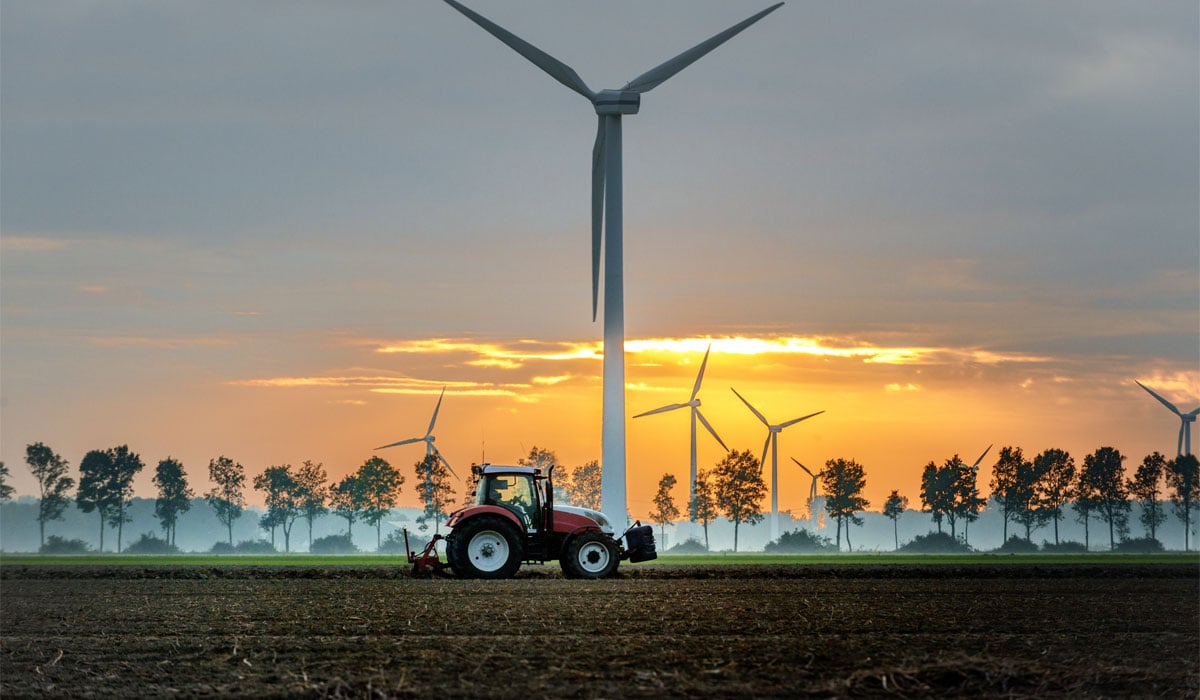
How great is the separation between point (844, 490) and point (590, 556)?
385 feet

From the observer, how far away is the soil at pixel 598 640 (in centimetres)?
1812

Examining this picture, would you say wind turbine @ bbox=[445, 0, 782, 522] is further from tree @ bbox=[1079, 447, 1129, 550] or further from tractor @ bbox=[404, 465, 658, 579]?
tree @ bbox=[1079, 447, 1129, 550]

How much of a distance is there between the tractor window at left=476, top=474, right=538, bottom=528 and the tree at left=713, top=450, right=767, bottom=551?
11127cm

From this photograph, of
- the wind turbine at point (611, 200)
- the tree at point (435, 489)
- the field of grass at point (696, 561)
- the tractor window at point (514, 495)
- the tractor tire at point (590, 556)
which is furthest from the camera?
the tree at point (435, 489)

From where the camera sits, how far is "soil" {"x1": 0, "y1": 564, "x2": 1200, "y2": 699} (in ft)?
59.5

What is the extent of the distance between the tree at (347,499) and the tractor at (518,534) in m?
116

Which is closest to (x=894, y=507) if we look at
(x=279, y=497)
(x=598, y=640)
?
(x=279, y=497)

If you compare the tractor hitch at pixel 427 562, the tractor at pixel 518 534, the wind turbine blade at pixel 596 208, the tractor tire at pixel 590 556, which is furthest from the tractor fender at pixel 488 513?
the wind turbine blade at pixel 596 208

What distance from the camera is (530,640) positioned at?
22.1 m

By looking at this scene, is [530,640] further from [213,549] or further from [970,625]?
[213,549]

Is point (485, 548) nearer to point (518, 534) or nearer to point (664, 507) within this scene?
point (518, 534)

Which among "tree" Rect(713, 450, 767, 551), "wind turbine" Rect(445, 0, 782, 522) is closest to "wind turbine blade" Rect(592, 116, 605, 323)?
"wind turbine" Rect(445, 0, 782, 522)

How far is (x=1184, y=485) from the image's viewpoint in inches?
5861

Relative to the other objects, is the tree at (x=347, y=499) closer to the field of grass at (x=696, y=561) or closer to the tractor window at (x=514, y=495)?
the field of grass at (x=696, y=561)
